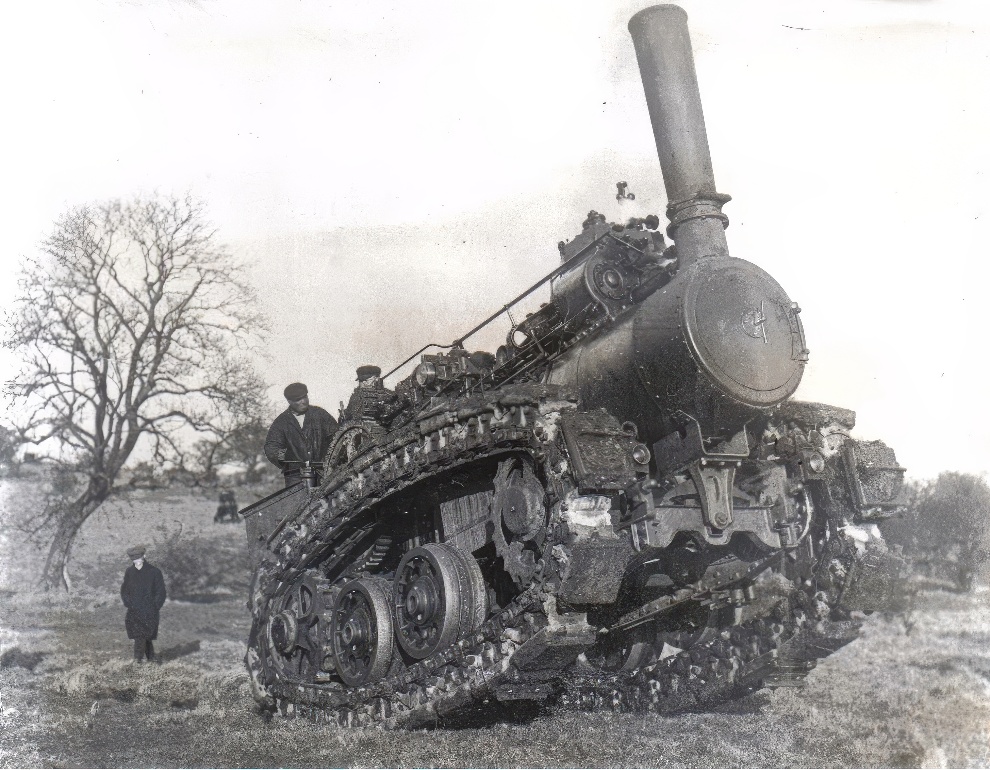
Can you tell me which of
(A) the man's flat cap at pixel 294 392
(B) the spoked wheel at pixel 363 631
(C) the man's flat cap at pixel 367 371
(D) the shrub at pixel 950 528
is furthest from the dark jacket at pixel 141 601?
(D) the shrub at pixel 950 528

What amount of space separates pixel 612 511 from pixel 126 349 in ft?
31.0

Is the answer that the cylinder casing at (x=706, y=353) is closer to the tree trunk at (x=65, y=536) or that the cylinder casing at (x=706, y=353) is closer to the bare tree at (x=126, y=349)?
the bare tree at (x=126, y=349)

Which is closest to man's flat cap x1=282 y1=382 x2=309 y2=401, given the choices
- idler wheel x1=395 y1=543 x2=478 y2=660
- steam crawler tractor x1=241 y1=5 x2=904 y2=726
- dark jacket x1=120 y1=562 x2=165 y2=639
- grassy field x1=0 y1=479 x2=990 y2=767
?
steam crawler tractor x1=241 y1=5 x2=904 y2=726

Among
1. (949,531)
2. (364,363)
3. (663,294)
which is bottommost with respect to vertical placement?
(949,531)

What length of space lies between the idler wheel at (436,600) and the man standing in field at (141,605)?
4529mm

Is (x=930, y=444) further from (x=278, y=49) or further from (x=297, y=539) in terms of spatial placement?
(x=278, y=49)

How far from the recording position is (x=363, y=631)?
6543 millimetres

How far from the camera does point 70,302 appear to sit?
35.2 ft

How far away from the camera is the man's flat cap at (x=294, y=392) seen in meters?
9.42

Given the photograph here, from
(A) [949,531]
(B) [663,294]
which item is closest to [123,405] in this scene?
(B) [663,294]

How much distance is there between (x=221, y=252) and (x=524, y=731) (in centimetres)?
781

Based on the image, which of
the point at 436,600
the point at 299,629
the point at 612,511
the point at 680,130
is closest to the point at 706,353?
the point at 612,511

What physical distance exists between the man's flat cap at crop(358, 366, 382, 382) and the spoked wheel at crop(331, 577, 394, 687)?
3828 mm

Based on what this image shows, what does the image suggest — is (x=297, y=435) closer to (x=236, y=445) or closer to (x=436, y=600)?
(x=436, y=600)
